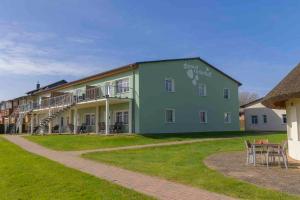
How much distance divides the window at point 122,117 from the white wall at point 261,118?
1863 cm

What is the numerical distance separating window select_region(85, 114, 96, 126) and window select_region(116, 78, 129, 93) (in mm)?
5924

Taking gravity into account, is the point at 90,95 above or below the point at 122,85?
below

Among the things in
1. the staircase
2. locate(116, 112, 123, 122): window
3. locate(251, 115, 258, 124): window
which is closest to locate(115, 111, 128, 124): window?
locate(116, 112, 123, 122): window

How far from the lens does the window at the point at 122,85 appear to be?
30.5m

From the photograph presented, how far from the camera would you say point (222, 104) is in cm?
3603

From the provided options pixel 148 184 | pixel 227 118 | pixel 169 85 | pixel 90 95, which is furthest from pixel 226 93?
pixel 148 184

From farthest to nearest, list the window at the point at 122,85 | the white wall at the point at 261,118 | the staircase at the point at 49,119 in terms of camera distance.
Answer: the white wall at the point at 261,118 → the staircase at the point at 49,119 → the window at the point at 122,85

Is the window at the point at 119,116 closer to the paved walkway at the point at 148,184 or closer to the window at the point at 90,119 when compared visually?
the window at the point at 90,119

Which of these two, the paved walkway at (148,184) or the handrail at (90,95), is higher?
the handrail at (90,95)

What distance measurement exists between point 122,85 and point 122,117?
2.94 m

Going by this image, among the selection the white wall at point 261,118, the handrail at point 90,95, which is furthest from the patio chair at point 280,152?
the white wall at point 261,118

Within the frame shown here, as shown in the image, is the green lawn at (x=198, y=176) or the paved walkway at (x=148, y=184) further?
the green lawn at (x=198, y=176)

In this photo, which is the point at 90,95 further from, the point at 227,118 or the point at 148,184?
the point at 148,184

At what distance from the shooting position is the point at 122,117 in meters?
31.3
